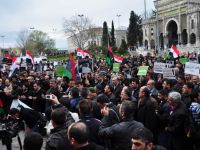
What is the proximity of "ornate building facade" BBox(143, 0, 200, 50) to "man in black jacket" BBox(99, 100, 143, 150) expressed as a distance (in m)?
64.8

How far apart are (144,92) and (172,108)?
72cm

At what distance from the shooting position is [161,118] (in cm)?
754

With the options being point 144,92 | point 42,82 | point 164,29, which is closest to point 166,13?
point 164,29

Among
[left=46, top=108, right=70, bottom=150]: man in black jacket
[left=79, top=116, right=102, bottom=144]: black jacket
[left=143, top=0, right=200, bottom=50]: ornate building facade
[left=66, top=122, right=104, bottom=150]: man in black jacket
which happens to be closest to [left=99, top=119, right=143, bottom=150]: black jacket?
[left=79, top=116, right=102, bottom=144]: black jacket

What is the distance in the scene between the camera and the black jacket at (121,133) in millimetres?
5328

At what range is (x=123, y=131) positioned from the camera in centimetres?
534

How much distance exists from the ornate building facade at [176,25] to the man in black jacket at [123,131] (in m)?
64.8

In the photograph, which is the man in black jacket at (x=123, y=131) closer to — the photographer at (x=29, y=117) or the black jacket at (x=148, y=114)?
the black jacket at (x=148, y=114)

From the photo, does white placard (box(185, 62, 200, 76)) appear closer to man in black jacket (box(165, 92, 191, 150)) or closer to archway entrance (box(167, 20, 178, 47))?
man in black jacket (box(165, 92, 191, 150))

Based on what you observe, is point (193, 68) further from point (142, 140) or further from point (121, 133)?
point (142, 140)

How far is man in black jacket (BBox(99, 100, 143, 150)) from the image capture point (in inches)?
210

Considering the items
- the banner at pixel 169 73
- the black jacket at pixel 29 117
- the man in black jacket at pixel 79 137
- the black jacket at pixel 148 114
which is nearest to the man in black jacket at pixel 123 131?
the man in black jacket at pixel 79 137

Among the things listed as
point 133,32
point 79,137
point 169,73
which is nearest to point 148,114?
point 79,137

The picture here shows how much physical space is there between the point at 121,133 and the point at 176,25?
82.4m
